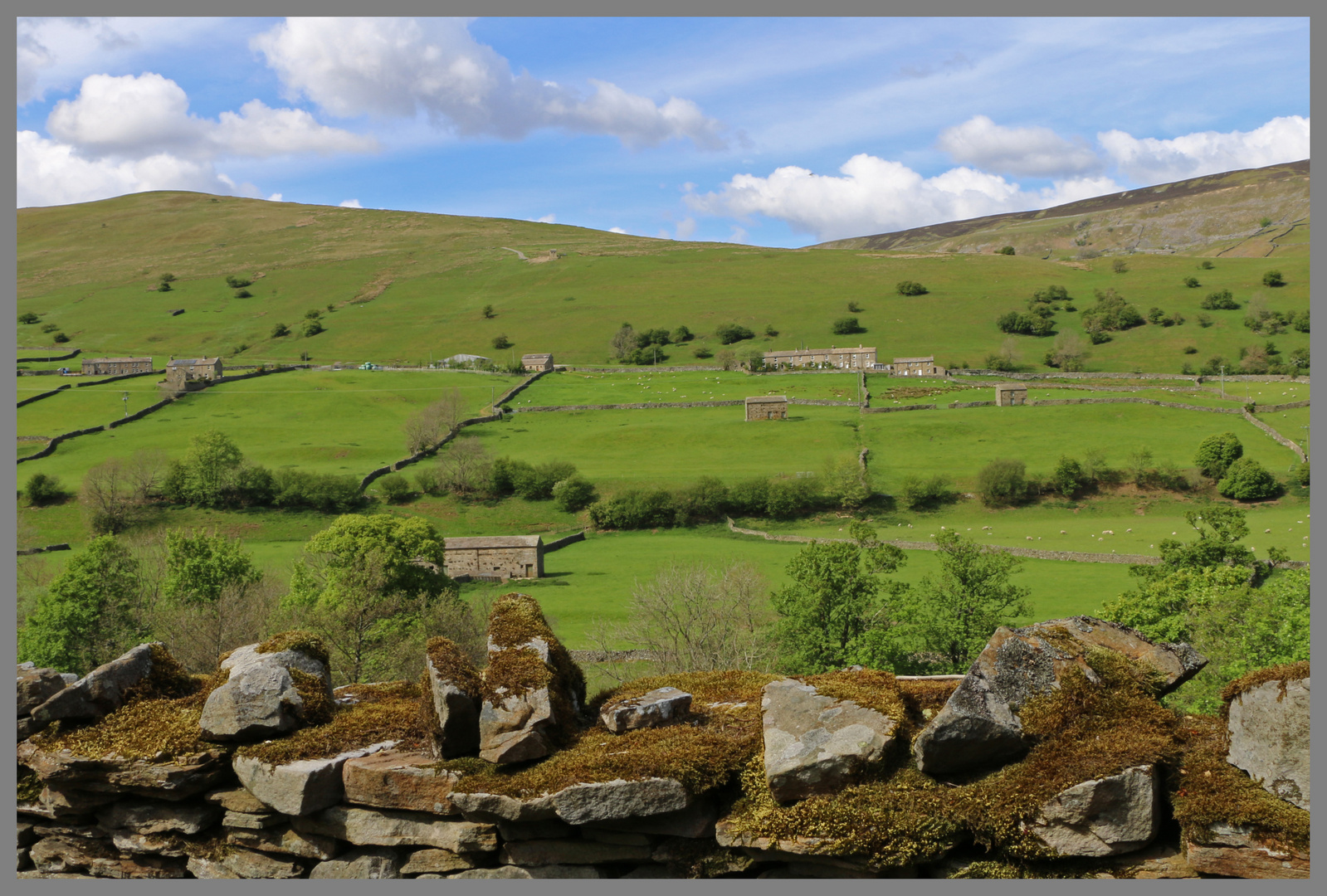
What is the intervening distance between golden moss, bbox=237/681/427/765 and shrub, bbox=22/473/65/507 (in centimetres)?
8538

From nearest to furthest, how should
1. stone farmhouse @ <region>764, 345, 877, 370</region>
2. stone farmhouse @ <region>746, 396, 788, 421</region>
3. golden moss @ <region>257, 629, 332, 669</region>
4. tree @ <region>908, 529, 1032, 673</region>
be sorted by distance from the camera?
golden moss @ <region>257, 629, 332, 669</region> < tree @ <region>908, 529, 1032, 673</region> < stone farmhouse @ <region>746, 396, 788, 421</region> < stone farmhouse @ <region>764, 345, 877, 370</region>

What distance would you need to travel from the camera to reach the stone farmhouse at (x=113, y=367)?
422 ft

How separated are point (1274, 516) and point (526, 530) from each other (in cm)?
5742

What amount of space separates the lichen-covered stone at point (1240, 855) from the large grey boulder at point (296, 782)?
6.13 metres

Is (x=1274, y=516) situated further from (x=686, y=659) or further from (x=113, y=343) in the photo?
(x=113, y=343)

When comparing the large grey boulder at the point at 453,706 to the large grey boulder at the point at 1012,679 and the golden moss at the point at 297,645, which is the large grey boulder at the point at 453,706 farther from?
the large grey boulder at the point at 1012,679

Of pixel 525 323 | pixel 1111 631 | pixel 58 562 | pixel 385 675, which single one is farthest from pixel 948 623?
pixel 525 323

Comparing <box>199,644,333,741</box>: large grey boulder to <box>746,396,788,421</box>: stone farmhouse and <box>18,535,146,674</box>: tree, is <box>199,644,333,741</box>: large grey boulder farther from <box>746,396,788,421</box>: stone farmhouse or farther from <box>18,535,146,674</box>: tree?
<box>746,396,788,421</box>: stone farmhouse

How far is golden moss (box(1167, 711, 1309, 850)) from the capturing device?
18.4ft

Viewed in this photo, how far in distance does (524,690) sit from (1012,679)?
379 cm

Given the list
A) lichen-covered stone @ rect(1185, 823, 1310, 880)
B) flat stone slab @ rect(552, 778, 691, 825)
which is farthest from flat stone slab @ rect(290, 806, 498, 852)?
lichen-covered stone @ rect(1185, 823, 1310, 880)

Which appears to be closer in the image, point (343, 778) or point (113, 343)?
point (343, 778)

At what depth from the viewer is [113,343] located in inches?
6132

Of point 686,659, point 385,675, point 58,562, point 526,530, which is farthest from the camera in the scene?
point 526,530
